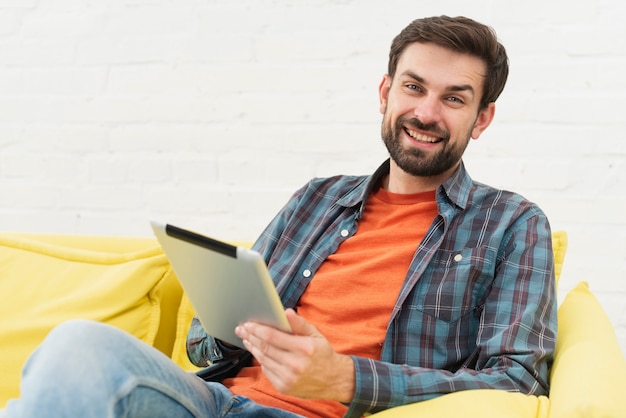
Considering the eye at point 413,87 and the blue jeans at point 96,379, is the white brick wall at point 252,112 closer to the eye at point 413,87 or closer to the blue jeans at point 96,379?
the eye at point 413,87

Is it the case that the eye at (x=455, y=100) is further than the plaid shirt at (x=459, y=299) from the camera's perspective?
Yes

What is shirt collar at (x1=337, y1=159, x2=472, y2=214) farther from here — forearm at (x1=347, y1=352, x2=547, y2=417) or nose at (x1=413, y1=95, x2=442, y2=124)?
forearm at (x1=347, y1=352, x2=547, y2=417)

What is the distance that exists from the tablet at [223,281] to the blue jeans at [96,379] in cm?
13

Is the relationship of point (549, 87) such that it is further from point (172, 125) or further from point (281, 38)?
point (172, 125)

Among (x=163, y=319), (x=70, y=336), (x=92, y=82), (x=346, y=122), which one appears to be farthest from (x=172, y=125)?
(x=70, y=336)

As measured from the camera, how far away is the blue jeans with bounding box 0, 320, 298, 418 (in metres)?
1.05

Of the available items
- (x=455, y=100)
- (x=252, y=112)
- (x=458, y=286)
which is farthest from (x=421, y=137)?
(x=252, y=112)

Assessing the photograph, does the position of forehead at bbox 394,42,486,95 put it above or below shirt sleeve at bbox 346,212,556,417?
above

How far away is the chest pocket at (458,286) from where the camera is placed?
150 cm

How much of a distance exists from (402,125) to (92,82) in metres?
1.21

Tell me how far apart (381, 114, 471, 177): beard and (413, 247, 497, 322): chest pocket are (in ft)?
0.75

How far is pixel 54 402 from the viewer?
1043 mm

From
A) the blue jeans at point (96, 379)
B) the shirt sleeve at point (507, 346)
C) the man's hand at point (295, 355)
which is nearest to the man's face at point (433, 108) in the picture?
the shirt sleeve at point (507, 346)

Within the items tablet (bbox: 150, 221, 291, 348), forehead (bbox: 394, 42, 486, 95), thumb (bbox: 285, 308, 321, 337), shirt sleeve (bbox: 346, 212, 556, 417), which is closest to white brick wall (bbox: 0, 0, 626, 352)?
forehead (bbox: 394, 42, 486, 95)
